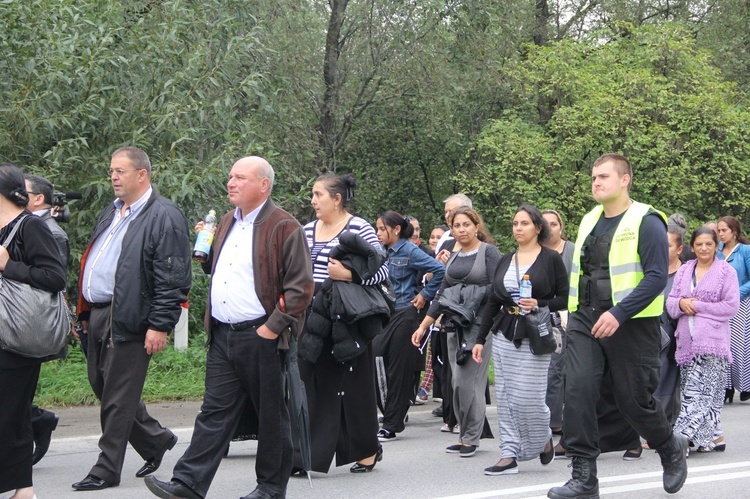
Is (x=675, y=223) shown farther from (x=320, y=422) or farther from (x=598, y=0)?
(x=598, y=0)

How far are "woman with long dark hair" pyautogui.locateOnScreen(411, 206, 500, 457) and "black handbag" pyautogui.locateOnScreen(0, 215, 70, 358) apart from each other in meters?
3.54

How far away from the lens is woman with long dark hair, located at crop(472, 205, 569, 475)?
25.0ft

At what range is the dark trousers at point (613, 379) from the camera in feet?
21.0

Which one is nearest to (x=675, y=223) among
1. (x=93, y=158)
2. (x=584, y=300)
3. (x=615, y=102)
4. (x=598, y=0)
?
(x=584, y=300)

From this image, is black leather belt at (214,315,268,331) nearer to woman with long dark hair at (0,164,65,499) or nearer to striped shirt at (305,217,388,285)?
woman with long dark hair at (0,164,65,499)

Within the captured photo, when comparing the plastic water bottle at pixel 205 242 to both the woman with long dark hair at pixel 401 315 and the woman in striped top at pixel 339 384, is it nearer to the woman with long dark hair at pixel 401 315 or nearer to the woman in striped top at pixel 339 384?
the woman in striped top at pixel 339 384

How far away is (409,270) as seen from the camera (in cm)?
972

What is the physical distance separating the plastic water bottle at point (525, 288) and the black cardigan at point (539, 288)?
6 centimetres

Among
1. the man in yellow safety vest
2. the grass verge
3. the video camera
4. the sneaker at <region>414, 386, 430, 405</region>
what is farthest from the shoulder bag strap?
the sneaker at <region>414, 386, 430, 405</region>

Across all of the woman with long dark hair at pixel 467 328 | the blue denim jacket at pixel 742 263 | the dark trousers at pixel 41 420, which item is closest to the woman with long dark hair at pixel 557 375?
the woman with long dark hair at pixel 467 328

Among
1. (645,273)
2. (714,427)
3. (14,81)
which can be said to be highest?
(14,81)

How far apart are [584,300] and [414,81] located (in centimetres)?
1167

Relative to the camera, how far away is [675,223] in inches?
376

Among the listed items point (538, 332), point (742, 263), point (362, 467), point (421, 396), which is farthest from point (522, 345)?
point (742, 263)
